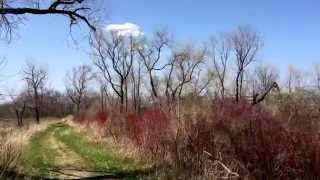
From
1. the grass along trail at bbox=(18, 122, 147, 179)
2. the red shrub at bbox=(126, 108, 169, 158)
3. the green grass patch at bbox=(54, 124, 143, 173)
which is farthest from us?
the green grass patch at bbox=(54, 124, 143, 173)

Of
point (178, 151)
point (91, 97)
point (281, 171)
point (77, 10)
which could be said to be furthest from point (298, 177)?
point (91, 97)

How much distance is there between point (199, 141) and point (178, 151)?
841mm

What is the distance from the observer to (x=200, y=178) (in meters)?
12.8

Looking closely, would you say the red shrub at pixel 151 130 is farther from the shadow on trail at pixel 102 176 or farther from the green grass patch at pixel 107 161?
the shadow on trail at pixel 102 176

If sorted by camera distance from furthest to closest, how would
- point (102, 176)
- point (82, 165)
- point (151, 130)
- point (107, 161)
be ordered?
point (107, 161), point (82, 165), point (151, 130), point (102, 176)

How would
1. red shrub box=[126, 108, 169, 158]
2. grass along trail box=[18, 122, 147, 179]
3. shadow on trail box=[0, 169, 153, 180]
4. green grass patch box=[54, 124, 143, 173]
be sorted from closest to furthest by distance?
1. shadow on trail box=[0, 169, 153, 180]
2. grass along trail box=[18, 122, 147, 179]
3. red shrub box=[126, 108, 169, 158]
4. green grass patch box=[54, 124, 143, 173]

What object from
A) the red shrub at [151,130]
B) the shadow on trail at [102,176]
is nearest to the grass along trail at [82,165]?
the shadow on trail at [102,176]

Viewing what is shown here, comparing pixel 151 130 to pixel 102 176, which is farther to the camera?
pixel 151 130

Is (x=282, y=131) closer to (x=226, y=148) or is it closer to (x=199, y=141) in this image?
(x=226, y=148)

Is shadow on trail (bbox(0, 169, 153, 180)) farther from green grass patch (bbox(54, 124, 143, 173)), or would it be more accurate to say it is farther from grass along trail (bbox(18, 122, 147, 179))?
green grass patch (bbox(54, 124, 143, 173))

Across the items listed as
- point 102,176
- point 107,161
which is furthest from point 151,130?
point 102,176

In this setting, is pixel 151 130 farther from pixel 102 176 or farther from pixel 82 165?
pixel 102 176

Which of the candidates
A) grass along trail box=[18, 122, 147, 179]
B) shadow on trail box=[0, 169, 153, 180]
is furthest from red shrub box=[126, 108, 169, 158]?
shadow on trail box=[0, 169, 153, 180]

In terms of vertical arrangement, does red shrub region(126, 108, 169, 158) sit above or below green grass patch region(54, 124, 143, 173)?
above
